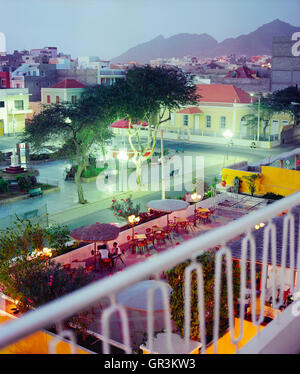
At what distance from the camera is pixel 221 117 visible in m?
42.9

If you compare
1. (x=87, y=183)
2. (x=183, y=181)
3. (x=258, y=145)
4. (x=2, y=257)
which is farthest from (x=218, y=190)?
(x=258, y=145)

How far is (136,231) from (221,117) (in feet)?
95.4

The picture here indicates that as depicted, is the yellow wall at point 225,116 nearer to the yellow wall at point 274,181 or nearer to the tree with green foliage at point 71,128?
the tree with green foliage at point 71,128

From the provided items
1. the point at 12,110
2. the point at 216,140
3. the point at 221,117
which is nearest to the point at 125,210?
the point at 216,140

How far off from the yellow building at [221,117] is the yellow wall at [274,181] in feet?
63.4

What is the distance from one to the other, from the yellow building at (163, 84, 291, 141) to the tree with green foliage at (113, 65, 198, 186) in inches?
463

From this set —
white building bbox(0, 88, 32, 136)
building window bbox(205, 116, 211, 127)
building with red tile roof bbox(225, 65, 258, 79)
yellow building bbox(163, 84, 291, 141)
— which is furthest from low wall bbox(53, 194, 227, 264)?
building with red tile roof bbox(225, 65, 258, 79)

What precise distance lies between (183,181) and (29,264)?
56.6ft

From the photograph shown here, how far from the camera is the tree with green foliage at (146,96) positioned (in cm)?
2658

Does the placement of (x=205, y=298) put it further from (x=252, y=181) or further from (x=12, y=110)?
(x=12, y=110)

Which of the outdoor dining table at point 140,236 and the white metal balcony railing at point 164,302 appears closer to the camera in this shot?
the white metal balcony railing at point 164,302

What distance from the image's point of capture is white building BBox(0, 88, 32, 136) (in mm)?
46469

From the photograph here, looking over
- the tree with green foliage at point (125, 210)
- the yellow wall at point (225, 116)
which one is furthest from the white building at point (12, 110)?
the tree with green foliage at point (125, 210)
